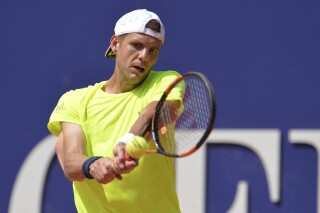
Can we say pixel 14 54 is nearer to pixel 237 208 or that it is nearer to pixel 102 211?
pixel 237 208

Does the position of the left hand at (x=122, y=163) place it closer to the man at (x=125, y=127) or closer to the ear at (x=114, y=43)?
the man at (x=125, y=127)

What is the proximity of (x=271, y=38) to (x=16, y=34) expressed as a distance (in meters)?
1.74

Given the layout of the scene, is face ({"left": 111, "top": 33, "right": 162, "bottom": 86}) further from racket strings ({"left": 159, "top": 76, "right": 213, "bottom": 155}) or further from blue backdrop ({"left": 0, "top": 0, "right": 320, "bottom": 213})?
blue backdrop ({"left": 0, "top": 0, "right": 320, "bottom": 213})

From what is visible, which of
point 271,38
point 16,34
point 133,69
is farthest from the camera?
point 16,34

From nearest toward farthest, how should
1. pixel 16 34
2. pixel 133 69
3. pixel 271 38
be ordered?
pixel 133 69, pixel 271 38, pixel 16 34

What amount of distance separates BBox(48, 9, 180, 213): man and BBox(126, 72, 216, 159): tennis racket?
7 centimetres

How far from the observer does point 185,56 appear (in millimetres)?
6473

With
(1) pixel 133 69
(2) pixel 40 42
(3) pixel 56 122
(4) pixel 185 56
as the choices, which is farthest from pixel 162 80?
(2) pixel 40 42

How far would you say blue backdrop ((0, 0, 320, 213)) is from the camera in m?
6.32

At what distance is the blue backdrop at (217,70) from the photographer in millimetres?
6320

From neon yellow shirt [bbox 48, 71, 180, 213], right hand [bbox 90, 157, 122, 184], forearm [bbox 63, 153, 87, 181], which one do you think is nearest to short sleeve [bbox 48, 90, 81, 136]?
neon yellow shirt [bbox 48, 71, 180, 213]

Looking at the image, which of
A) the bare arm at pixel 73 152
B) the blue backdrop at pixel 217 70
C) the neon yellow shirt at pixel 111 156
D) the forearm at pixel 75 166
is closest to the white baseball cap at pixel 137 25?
the neon yellow shirt at pixel 111 156

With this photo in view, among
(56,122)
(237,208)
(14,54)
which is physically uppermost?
(14,54)

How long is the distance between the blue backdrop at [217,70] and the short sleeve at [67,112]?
Answer: 188cm
